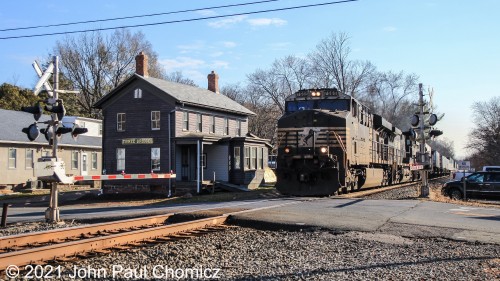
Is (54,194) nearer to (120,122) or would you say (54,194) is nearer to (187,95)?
(120,122)

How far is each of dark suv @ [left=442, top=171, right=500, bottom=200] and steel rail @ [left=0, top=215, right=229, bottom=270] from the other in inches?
609

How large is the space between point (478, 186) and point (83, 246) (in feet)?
64.2

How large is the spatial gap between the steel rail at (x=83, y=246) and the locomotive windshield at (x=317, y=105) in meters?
10.9

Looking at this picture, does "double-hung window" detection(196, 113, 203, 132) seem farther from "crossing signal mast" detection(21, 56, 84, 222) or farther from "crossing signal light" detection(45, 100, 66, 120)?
"crossing signal light" detection(45, 100, 66, 120)

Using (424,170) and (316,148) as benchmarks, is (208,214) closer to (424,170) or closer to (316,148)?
(316,148)

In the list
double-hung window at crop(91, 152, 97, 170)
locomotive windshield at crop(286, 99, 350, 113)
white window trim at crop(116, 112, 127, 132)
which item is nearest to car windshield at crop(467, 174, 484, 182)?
locomotive windshield at crop(286, 99, 350, 113)

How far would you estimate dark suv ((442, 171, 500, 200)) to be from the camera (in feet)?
72.2

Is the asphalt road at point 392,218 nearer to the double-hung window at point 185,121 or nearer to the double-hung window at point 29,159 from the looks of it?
the double-hung window at point 185,121

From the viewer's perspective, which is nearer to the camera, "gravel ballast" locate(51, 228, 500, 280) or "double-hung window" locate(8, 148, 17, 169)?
"gravel ballast" locate(51, 228, 500, 280)

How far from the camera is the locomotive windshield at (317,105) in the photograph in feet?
68.5

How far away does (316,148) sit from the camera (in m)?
20.0

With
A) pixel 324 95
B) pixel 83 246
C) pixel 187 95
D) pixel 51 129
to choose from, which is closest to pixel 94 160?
pixel 187 95

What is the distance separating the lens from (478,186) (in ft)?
73.4

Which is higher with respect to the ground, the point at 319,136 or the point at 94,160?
the point at 319,136
